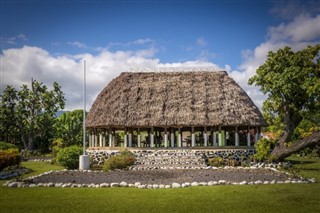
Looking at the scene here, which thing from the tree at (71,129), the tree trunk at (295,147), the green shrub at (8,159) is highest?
the tree at (71,129)

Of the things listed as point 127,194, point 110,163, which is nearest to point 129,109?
point 110,163

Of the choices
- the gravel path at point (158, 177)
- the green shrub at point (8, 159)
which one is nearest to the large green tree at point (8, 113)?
the green shrub at point (8, 159)

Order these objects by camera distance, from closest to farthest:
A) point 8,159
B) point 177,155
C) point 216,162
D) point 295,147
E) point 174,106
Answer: point 8,159 → point 295,147 → point 216,162 → point 177,155 → point 174,106

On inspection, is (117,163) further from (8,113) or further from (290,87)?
(8,113)

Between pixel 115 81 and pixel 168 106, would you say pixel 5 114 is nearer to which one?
pixel 115 81

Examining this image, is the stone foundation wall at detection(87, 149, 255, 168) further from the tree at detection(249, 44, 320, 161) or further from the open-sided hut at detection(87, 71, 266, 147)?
the tree at detection(249, 44, 320, 161)

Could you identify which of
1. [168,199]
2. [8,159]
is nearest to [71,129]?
[8,159]

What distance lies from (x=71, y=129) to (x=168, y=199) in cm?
3314

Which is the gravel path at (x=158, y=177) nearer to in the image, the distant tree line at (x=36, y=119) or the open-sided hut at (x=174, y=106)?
the open-sided hut at (x=174, y=106)

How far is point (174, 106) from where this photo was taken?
97.0 ft

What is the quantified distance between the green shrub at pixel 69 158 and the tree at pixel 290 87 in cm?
1285

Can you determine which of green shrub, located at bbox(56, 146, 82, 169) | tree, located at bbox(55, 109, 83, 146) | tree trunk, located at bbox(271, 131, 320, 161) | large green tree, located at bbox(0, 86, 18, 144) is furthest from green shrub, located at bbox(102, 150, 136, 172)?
large green tree, located at bbox(0, 86, 18, 144)

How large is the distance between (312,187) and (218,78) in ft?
59.3

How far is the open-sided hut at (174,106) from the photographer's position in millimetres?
28781
